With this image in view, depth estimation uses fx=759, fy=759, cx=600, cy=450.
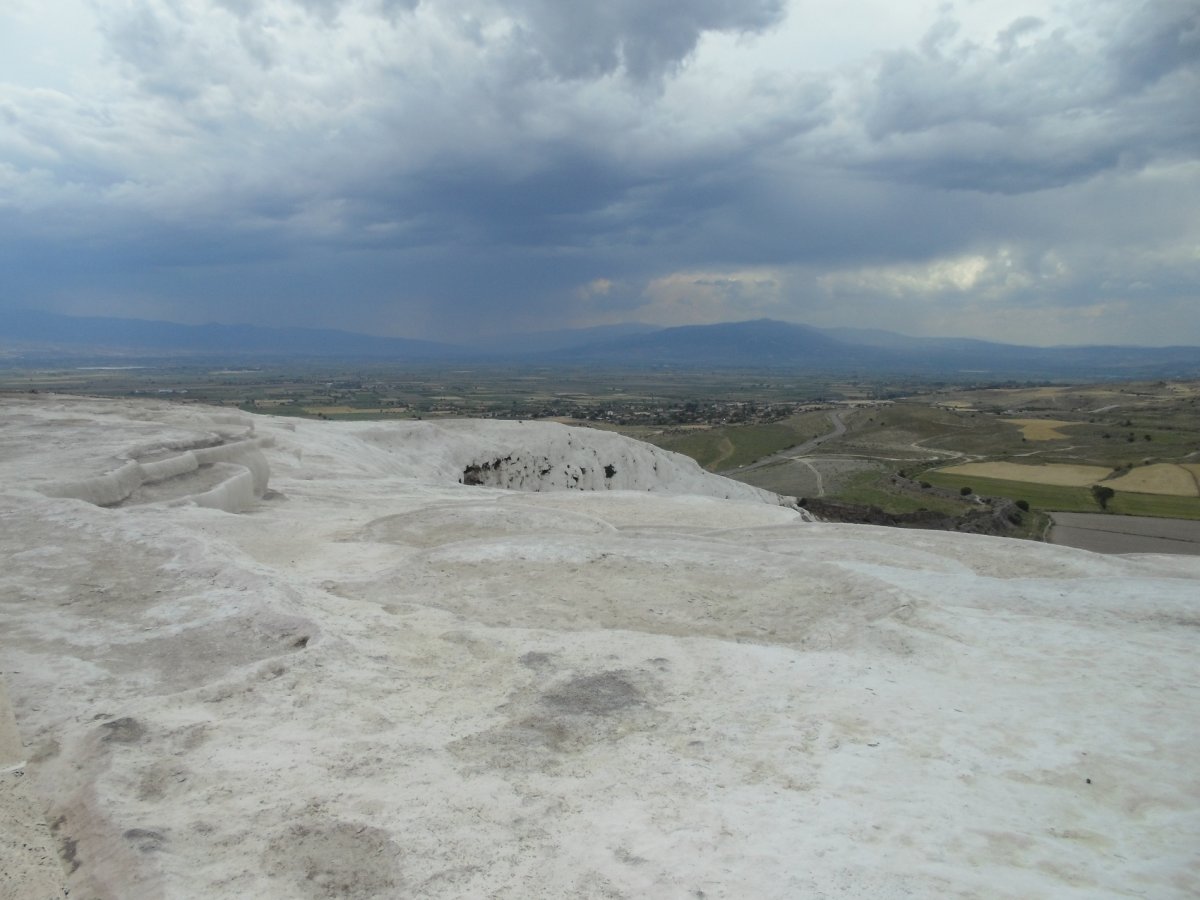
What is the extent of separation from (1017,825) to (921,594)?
641 cm

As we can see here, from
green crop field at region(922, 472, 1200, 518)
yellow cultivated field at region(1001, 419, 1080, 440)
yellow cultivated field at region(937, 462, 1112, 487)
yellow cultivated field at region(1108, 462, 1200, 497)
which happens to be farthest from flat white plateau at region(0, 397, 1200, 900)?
yellow cultivated field at region(1001, 419, 1080, 440)

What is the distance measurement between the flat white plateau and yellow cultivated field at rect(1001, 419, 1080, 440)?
107243 millimetres

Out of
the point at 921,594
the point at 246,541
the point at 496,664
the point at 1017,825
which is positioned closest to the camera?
the point at 1017,825

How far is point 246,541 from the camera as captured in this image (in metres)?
15.8

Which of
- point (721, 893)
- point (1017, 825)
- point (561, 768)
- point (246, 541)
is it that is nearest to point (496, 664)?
point (561, 768)

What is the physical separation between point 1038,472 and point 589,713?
290ft

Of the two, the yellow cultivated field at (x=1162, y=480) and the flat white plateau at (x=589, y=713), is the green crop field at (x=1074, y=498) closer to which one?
the yellow cultivated field at (x=1162, y=480)

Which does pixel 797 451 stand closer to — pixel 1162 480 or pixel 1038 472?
pixel 1038 472

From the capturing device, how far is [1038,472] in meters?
82.9

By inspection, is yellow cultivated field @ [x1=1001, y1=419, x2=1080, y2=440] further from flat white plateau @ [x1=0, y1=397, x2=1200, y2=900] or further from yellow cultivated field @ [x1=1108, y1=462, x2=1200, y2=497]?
flat white plateau @ [x1=0, y1=397, x2=1200, y2=900]

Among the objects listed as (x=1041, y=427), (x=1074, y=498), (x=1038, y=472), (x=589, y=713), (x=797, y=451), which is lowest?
(x=797, y=451)

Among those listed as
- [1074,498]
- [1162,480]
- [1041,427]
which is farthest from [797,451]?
[1041,427]

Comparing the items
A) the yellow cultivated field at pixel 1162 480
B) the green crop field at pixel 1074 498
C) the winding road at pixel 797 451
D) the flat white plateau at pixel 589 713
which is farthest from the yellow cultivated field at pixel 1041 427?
the flat white plateau at pixel 589 713

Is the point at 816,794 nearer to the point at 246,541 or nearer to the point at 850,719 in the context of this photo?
the point at 850,719
